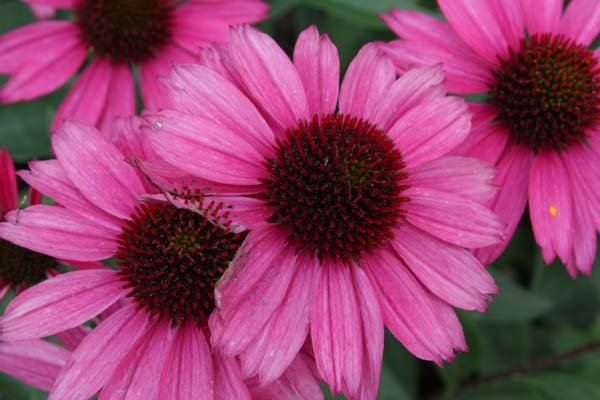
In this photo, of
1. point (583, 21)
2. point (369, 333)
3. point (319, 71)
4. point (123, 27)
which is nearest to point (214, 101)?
point (319, 71)

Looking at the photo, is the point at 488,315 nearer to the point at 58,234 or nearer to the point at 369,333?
the point at 369,333

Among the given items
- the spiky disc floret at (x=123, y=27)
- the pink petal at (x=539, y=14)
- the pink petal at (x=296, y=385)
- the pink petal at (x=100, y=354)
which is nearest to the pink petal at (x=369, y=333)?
the pink petal at (x=296, y=385)

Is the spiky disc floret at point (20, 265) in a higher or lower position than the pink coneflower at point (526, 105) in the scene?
higher

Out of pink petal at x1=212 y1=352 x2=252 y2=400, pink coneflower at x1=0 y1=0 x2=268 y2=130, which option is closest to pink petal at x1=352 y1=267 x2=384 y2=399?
pink petal at x1=212 y1=352 x2=252 y2=400

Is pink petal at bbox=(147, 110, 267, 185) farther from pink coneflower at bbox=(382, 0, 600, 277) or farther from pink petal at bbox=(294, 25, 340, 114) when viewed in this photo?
pink coneflower at bbox=(382, 0, 600, 277)

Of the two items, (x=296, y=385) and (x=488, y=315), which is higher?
(x=296, y=385)

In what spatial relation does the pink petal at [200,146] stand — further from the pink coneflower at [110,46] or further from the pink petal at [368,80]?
the pink coneflower at [110,46]

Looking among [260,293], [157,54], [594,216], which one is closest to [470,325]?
[594,216]
